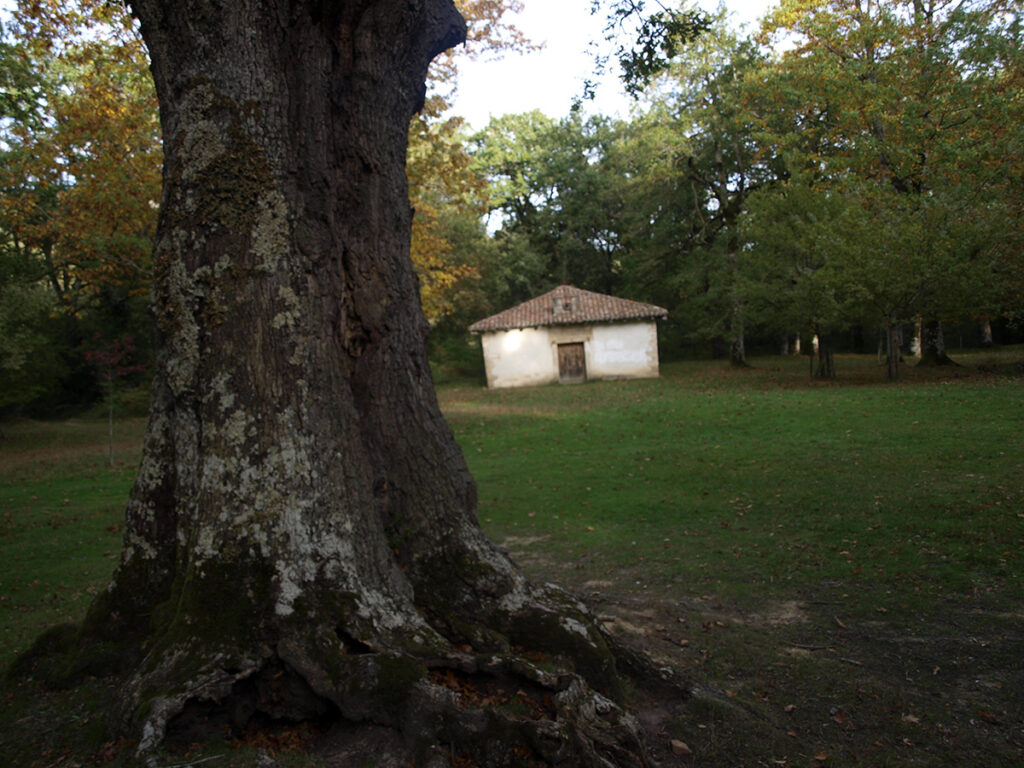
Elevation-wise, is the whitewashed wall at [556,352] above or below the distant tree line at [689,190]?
below

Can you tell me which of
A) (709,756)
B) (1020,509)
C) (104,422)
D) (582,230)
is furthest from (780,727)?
(582,230)

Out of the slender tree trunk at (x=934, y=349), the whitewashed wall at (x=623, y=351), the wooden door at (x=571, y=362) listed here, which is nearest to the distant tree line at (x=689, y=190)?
the slender tree trunk at (x=934, y=349)

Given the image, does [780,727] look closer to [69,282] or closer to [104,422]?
[104,422]

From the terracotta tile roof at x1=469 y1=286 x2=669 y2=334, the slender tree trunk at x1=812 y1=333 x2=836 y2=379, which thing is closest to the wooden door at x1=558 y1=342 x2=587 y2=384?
the terracotta tile roof at x1=469 y1=286 x2=669 y2=334

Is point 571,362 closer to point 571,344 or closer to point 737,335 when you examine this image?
point 571,344

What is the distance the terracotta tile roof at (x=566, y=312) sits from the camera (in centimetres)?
3369

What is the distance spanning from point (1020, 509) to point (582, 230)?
41723 mm

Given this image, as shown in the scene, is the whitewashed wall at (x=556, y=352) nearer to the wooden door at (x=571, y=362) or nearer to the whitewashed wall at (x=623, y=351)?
the whitewashed wall at (x=623, y=351)

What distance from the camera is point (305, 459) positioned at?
3463mm

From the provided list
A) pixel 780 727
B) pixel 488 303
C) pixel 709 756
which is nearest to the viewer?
pixel 709 756

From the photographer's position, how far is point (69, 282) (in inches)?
1324

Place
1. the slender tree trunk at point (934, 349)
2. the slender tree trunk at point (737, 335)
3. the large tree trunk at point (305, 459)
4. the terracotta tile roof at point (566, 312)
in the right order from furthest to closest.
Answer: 1. the slender tree trunk at point (737, 335)
2. the terracotta tile roof at point (566, 312)
3. the slender tree trunk at point (934, 349)
4. the large tree trunk at point (305, 459)

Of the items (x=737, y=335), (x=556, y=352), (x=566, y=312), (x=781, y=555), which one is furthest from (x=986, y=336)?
(x=781, y=555)

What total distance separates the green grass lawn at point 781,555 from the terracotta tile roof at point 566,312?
1753cm
